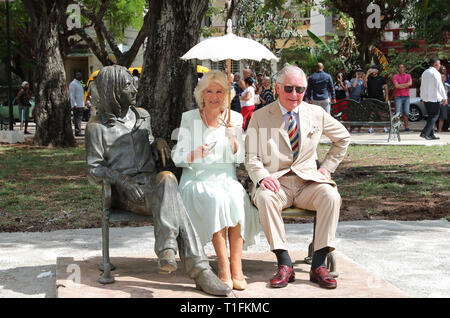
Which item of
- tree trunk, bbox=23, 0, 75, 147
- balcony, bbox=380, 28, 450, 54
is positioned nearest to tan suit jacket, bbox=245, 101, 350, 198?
tree trunk, bbox=23, 0, 75, 147

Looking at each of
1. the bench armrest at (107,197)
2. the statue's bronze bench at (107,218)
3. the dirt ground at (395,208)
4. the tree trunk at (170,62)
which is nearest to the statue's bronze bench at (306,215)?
the statue's bronze bench at (107,218)

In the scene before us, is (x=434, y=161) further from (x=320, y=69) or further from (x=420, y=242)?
(x=420, y=242)

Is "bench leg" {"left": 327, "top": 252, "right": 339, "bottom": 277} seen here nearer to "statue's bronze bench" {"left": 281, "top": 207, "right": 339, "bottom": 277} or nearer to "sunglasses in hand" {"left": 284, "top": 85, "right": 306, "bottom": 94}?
"statue's bronze bench" {"left": 281, "top": 207, "right": 339, "bottom": 277}

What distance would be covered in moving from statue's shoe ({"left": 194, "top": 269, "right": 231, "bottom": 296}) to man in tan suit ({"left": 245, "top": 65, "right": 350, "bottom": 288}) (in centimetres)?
52

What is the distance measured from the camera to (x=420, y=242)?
6.72 metres

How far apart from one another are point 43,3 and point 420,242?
1324 cm

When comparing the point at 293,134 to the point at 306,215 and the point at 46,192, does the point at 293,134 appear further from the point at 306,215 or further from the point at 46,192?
the point at 46,192

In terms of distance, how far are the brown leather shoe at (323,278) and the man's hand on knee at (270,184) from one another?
679mm

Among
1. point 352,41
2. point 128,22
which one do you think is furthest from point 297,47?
point 128,22

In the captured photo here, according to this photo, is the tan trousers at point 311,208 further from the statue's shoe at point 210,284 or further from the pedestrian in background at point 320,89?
the pedestrian in background at point 320,89

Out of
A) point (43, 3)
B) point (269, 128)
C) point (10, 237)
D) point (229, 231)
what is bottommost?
point (10, 237)
